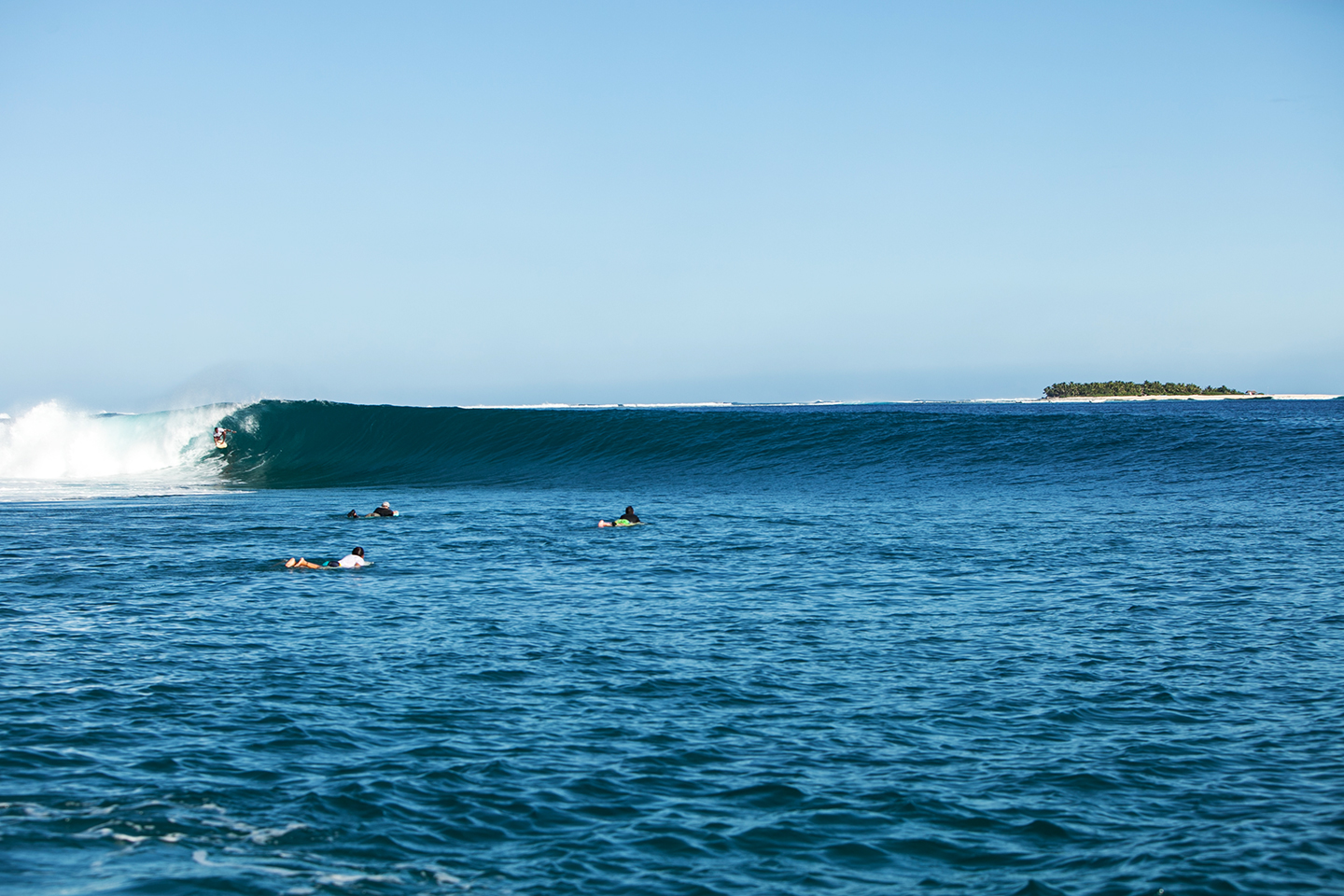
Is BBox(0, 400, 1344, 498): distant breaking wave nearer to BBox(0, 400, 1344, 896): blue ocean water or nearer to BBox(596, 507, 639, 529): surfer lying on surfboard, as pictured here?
BBox(596, 507, 639, 529): surfer lying on surfboard

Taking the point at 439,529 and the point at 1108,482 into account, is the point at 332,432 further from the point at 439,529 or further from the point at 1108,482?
the point at 1108,482

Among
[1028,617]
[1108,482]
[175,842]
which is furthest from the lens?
[1108,482]

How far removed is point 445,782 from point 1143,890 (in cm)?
455

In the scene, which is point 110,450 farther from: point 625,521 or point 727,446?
point 625,521

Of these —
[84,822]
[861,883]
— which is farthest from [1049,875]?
[84,822]

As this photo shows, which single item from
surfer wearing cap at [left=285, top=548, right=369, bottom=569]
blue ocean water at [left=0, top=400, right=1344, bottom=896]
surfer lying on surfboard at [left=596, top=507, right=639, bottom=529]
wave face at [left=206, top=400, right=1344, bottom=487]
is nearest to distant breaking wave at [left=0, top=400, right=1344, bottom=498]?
wave face at [left=206, top=400, right=1344, bottom=487]

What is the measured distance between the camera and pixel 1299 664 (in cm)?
978

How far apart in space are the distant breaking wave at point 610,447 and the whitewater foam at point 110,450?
0.10 m

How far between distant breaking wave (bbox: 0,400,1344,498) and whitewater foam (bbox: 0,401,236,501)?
102mm

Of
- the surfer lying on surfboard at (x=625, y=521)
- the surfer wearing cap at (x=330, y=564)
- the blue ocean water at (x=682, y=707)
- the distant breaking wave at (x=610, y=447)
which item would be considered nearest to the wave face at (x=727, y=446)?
the distant breaking wave at (x=610, y=447)

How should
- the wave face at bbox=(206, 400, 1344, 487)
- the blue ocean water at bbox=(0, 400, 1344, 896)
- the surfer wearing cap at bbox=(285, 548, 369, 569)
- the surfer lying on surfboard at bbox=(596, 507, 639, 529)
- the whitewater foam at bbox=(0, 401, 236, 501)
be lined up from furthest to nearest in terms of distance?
1. the whitewater foam at bbox=(0, 401, 236, 501)
2. the wave face at bbox=(206, 400, 1344, 487)
3. the surfer lying on surfboard at bbox=(596, 507, 639, 529)
4. the surfer wearing cap at bbox=(285, 548, 369, 569)
5. the blue ocean water at bbox=(0, 400, 1344, 896)

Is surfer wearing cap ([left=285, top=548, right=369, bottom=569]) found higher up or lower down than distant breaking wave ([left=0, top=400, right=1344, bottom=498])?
lower down

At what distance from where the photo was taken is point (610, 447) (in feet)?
137

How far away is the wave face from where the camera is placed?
33.1 m
